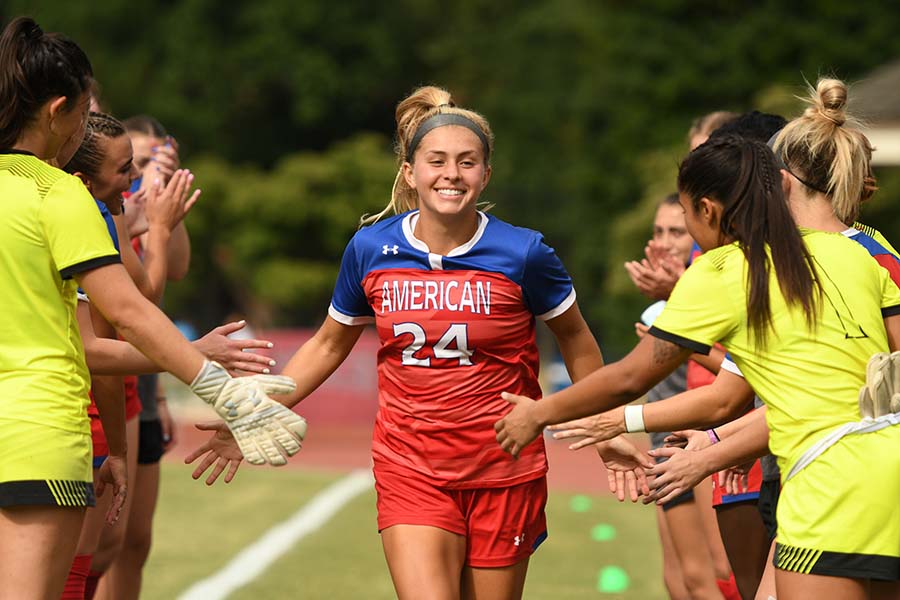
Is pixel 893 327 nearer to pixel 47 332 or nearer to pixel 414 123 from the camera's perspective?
pixel 414 123

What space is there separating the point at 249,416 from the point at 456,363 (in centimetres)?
111

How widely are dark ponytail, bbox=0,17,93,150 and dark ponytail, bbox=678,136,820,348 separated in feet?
6.59

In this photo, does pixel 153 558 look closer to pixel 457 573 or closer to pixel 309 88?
pixel 457 573

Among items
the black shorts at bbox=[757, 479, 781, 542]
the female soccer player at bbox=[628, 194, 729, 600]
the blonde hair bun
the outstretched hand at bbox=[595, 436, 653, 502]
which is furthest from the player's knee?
the blonde hair bun

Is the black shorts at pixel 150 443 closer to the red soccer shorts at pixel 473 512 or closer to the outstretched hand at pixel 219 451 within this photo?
the outstretched hand at pixel 219 451

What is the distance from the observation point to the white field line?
9711 mm

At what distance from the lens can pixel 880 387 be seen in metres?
4.28

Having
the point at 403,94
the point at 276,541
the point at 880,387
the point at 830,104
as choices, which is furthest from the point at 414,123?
the point at 403,94

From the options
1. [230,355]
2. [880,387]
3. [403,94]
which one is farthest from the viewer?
[403,94]

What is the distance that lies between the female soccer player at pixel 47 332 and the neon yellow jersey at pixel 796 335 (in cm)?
141

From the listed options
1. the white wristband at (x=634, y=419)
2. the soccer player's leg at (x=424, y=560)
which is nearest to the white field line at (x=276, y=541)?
the soccer player's leg at (x=424, y=560)

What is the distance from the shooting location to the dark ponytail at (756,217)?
433 cm

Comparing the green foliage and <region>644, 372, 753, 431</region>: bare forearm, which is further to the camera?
the green foliage

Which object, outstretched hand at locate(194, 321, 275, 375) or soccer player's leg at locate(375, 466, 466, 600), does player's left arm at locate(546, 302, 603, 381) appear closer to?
soccer player's leg at locate(375, 466, 466, 600)
